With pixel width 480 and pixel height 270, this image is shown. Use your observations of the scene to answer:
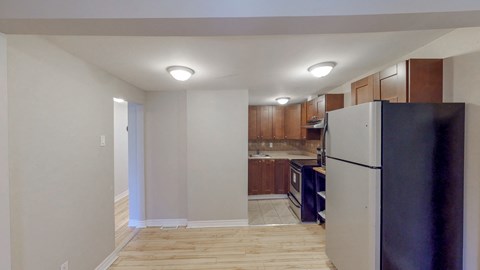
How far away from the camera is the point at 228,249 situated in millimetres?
2773

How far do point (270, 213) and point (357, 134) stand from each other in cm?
274

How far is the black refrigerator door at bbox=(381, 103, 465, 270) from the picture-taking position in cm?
156

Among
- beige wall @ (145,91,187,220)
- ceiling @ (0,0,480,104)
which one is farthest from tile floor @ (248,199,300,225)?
ceiling @ (0,0,480,104)

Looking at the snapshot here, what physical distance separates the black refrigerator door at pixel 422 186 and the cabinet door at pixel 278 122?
12.3ft

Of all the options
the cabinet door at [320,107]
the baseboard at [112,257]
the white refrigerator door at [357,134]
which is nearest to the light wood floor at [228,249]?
the baseboard at [112,257]

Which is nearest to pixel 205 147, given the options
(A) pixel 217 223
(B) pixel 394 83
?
(A) pixel 217 223

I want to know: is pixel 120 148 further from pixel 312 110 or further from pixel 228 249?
pixel 312 110

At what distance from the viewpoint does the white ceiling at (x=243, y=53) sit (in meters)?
1.67

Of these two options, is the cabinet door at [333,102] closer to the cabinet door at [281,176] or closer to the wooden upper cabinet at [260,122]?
the cabinet door at [281,176]

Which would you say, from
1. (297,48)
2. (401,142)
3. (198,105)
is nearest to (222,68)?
(297,48)

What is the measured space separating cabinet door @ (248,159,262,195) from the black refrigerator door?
3.34 meters

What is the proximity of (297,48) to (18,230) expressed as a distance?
251 cm

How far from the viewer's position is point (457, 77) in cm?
162

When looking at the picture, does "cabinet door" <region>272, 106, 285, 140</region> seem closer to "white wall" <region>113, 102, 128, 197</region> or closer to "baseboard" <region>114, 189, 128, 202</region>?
"white wall" <region>113, 102, 128, 197</region>
